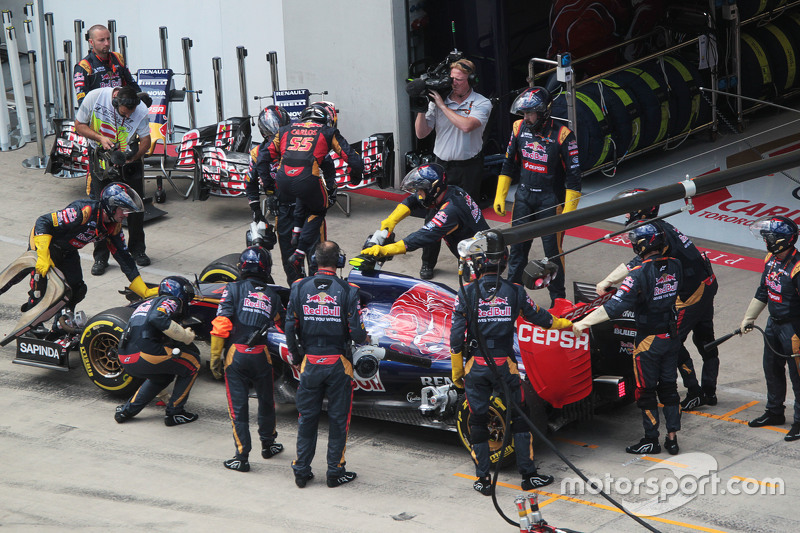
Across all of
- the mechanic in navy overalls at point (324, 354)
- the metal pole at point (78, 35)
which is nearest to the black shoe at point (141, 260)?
the mechanic in navy overalls at point (324, 354)

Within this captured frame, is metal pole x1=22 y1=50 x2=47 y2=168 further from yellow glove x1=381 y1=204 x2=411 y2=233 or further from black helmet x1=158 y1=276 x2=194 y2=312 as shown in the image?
black helmet x1=158 y1=276 x2=194 y2=312

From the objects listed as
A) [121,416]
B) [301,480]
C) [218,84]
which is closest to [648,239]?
[301,480]

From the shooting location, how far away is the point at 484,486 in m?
7.50

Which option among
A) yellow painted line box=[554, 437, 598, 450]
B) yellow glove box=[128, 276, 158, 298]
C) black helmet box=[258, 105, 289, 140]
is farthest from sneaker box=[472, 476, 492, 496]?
black helmet box=[258, 105, 289, 140]

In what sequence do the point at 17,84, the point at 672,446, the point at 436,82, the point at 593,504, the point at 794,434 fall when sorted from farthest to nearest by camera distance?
the point at 17,84
the point at 436,82
the point at 794,434
the point at 672,446
the point at 593,504

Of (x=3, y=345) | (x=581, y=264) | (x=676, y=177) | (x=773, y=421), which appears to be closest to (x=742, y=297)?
(x=581, y=264)

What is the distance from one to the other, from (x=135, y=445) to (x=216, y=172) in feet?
17.8

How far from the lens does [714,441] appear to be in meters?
8.19

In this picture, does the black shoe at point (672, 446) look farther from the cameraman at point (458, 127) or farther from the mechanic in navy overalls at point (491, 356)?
the cameraman at point (458, 127)

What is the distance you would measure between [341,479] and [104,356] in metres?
2.61

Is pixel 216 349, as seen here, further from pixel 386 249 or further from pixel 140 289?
pixel 140 289

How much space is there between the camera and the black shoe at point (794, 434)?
26.6 ft

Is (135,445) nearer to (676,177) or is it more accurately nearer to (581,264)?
(581,264)

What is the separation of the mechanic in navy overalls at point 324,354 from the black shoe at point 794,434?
10.7 feet
